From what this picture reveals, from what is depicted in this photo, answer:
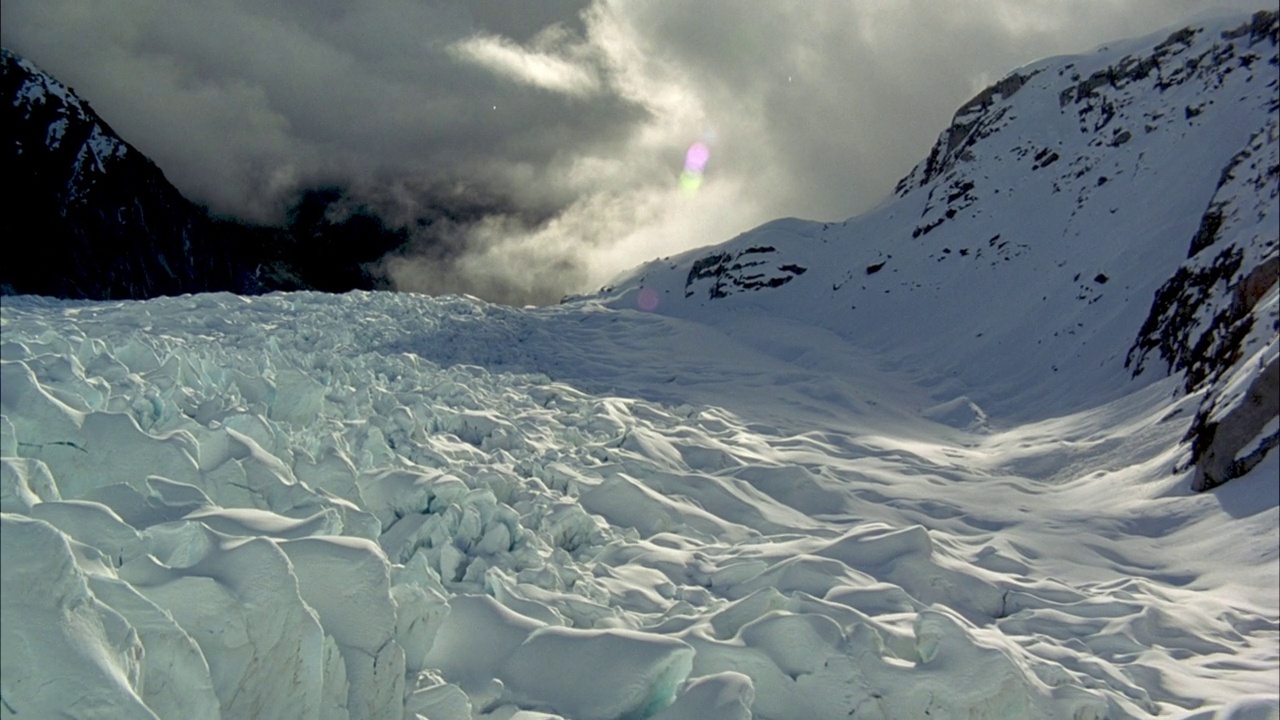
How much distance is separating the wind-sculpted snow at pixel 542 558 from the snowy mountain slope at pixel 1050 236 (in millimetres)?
4951

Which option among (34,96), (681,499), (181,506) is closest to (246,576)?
(181,506)

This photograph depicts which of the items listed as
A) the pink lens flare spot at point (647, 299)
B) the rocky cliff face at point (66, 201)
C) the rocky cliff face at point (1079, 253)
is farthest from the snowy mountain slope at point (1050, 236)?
the rocky cliff face at point (66, 201)

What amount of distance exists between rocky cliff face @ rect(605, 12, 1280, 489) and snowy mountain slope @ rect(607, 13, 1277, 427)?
10 cm

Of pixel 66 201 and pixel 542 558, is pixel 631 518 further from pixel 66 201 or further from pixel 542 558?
pixel 66 201

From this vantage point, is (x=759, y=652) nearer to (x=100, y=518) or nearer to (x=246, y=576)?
(x=246, y=576)

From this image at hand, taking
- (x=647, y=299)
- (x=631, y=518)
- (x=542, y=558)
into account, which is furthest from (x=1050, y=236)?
(x=542, y=558)

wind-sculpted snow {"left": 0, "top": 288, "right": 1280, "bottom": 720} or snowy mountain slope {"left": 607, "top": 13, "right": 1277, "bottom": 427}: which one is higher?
snowy mountain slope {"left": 607, "top": 13, "right": 1277, "bottom": 427}

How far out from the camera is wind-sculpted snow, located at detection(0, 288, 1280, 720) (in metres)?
3.15

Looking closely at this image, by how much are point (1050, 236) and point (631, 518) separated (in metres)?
29.4

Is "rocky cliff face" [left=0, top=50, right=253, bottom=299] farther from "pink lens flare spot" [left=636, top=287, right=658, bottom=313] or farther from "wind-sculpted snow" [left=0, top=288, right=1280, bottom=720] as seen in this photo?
"pink lens flare spot" [left=636, top=287, right=658, bottom=313]

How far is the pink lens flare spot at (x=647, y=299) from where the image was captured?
152 feet

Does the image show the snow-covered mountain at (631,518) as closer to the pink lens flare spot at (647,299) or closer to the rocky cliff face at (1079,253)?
the rocky cliff face at (1079,253)

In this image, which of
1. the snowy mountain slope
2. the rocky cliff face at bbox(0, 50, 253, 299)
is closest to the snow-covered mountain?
the snowy mountain slope

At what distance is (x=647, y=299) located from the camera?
47844 mm
